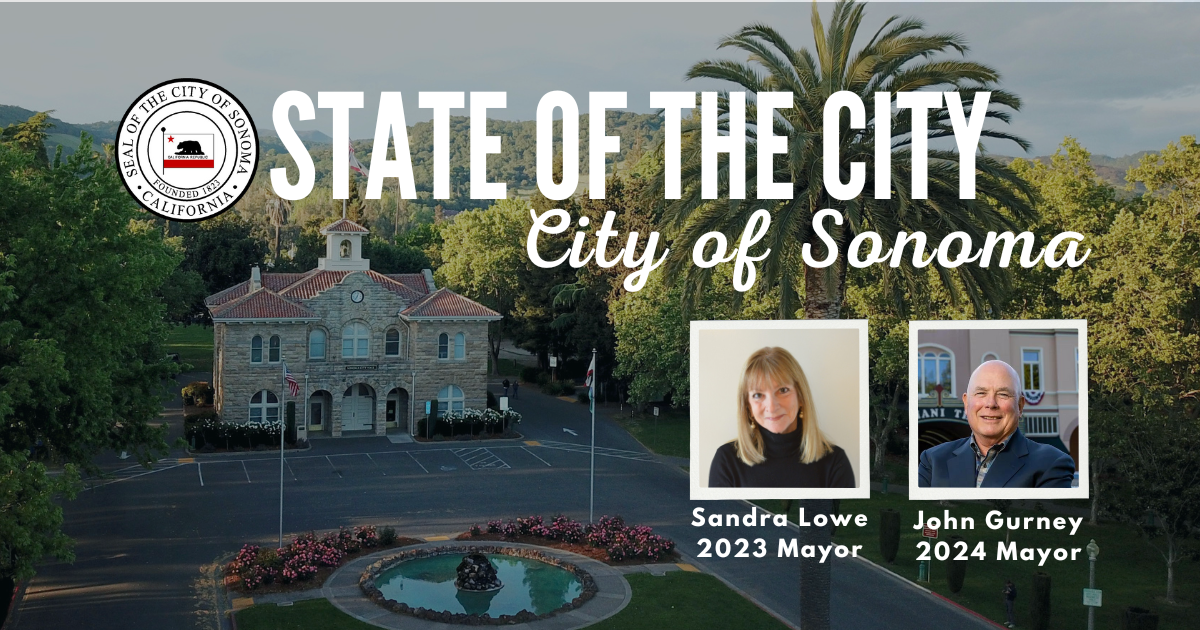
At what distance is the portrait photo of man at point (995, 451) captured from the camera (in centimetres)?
1919

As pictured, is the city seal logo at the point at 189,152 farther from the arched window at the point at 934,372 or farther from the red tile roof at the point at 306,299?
the red tile roof at the point at 306,299

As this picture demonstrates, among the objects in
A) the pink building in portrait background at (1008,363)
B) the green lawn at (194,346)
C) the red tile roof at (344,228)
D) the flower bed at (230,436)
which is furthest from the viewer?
the green lawn at (194,346)

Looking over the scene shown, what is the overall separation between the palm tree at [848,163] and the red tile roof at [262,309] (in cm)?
3325

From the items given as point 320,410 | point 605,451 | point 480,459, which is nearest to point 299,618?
point 480,459

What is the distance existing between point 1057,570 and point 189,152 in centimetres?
2910

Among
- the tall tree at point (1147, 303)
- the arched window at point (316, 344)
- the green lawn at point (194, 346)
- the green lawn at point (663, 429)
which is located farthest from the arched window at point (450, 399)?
the tall tree at point (1147, 303)

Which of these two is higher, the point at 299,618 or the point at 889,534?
the point at 889,534

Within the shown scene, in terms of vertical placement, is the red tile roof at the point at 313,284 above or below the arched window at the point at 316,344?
above

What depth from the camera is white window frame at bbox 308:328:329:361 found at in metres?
52.0

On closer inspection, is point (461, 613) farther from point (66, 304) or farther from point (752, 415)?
point (66, 304)

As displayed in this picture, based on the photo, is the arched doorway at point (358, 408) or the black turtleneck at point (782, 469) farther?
the arched doorway at point (358, 408)

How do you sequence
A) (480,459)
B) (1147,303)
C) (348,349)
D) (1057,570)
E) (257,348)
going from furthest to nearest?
(348,349) → (257,348) → (480,459) → (1147,303) → (1057,570)

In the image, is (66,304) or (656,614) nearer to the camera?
(66,304)

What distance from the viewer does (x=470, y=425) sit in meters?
52.5
